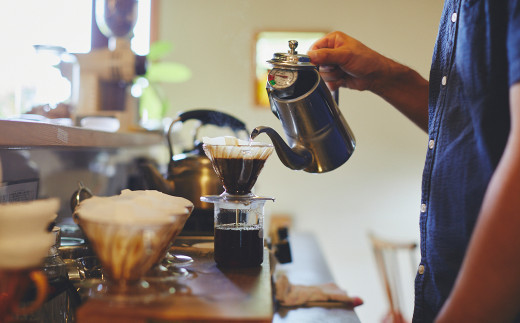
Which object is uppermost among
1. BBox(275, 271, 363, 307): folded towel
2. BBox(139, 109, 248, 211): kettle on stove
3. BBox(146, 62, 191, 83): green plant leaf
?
BBox(146, 62, 191, 83): green plant leaf

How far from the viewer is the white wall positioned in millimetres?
3812

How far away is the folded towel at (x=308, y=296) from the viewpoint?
4.38 feet

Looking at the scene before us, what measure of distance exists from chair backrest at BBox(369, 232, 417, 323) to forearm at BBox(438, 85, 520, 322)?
230 centimetres

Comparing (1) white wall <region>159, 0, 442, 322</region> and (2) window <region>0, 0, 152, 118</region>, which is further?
(1) white wall <region>159, 0, 442, 322</region>

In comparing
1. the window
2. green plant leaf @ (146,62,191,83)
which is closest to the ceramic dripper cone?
the window

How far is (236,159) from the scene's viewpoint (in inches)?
36.9

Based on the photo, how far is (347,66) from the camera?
A: 127 cm

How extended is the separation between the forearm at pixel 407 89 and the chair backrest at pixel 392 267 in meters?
1.88

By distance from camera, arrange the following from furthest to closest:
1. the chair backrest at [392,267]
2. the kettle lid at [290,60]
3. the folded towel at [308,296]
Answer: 1. the chair backrest at [392,267]
2. the folded towel at [308,296]
3. the kettle lid at [290,60]

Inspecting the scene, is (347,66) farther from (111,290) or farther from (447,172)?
(111,290)

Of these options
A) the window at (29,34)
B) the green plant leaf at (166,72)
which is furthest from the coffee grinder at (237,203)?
the green plant leaf at (166,72)

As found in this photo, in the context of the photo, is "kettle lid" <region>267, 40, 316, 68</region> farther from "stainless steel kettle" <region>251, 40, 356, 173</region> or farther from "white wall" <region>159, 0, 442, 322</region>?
"white wall" <region>159, 0, 442, 322</region>

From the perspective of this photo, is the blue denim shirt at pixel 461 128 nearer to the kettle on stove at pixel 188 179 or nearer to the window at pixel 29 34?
the kettle on stove at pixel 188 179

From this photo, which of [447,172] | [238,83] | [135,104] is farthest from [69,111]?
[238,83]
